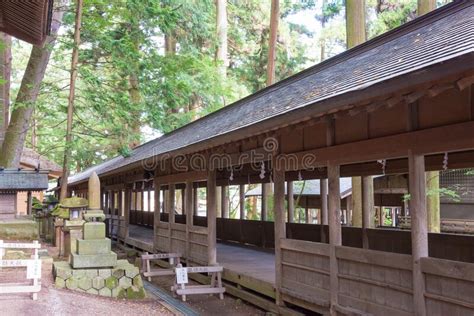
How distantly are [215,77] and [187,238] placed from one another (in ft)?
31.3

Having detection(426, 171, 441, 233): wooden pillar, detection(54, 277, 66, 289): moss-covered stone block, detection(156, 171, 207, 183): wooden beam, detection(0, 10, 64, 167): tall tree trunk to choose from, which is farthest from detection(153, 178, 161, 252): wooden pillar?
detection(426, 171, 441, 233): wooden pillar

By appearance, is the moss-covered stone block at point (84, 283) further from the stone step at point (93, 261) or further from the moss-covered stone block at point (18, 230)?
the moss-covered stone block at point (18, 230)

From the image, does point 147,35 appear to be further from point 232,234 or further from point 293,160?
point 293,160

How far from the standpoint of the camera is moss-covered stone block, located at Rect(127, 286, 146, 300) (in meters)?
8.61

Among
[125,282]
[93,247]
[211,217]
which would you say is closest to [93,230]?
[93,247]

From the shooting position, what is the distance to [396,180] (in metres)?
17.7

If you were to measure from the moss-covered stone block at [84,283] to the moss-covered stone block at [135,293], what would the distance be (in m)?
0.71

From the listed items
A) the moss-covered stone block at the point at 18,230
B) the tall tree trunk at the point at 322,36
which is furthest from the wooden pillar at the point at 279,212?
the tall tree trunk at the point at 322,36

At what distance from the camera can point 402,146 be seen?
16.7 feet

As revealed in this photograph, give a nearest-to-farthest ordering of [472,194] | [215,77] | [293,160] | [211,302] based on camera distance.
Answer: [293,160]
[211,302]
[472,194]
[215,77]

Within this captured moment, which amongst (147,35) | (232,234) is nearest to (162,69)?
(147,35)

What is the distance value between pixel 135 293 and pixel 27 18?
5.24m

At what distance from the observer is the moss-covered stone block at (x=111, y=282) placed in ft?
28.0

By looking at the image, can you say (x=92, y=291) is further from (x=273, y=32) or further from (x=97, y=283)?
(x=273, y=32)
